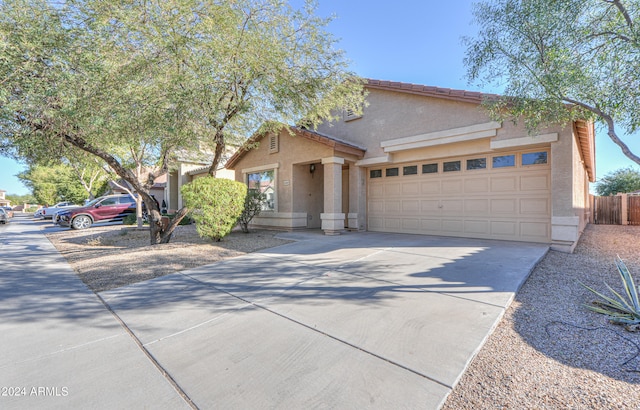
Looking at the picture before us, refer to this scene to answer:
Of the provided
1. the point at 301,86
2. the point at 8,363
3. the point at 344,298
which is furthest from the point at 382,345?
the point at 301,86

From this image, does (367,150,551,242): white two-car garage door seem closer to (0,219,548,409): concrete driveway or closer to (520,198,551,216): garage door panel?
(520,198,551,216): garage door panel

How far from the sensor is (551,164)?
7453 mm

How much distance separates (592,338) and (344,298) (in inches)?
110

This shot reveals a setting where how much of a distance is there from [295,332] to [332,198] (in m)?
7.52

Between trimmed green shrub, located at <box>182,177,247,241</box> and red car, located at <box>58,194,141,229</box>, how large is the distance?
32.1 ft

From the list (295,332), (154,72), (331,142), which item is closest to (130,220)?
(154,72)

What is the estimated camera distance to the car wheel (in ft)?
49.9

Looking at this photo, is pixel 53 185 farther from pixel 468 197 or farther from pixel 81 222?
pixel 468 197

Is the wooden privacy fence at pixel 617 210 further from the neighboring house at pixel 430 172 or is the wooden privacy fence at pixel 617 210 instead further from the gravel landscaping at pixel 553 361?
the gravel landscaping at pixel 553 361

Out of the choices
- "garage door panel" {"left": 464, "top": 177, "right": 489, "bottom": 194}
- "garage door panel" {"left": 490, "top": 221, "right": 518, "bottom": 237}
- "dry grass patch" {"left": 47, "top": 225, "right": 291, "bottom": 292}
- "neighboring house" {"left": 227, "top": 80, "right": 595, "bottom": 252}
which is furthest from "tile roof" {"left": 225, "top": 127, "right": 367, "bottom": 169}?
"garage door panel" {"left": 490, "top": 221, "right": 518, "bottom": 237}

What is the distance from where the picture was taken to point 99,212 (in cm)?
1617

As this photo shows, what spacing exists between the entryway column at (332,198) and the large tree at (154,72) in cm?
221

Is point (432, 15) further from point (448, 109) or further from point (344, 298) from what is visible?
point (344, 298)

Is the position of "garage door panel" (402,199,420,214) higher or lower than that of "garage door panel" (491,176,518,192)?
lower
